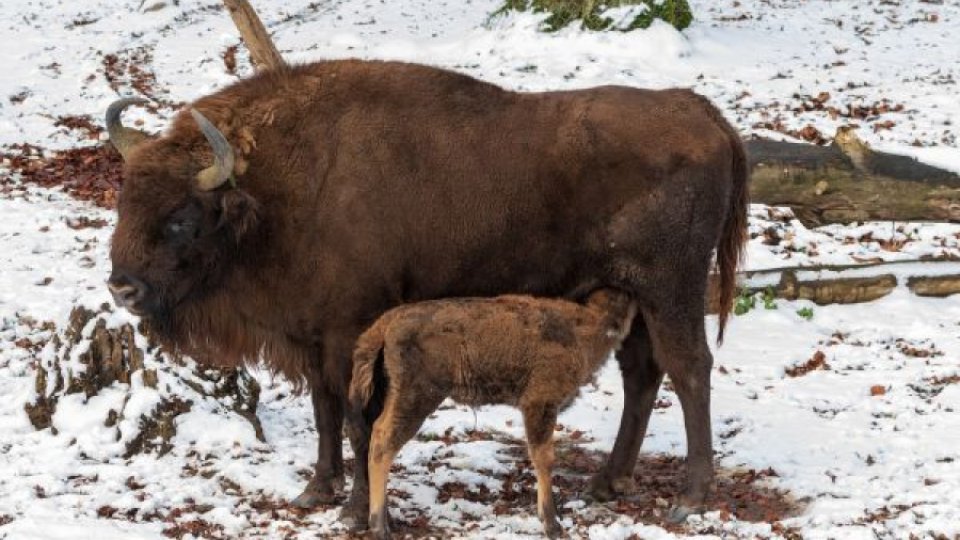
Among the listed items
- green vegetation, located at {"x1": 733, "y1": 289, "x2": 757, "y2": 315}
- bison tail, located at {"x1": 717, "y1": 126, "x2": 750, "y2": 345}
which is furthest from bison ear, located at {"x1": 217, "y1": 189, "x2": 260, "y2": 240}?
green vegetation, located at {"x1": 733, "y1": 289, "x2": 757, "y2": 315}

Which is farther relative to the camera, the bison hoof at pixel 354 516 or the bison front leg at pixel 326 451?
the bison front leg at pixel 326 451

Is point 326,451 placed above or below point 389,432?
below

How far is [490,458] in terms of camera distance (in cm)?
714

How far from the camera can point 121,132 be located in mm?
6633

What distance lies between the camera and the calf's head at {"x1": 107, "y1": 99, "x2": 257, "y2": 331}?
20.0ft

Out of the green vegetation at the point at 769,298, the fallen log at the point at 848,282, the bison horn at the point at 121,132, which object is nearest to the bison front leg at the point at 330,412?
the bison horn at the point at 121,132

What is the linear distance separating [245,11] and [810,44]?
11551mm

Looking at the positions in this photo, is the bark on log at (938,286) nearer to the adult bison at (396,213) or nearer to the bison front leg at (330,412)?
the adult bison at (396,213)

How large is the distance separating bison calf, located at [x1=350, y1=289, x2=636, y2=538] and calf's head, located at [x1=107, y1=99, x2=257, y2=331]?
100 centimetres

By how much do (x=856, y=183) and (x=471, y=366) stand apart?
5163 millimetres

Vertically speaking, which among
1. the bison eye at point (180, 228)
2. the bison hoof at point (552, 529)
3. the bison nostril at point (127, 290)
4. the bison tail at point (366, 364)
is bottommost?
the bison hoof at point (552, 529)

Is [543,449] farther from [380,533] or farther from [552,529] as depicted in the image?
[380,533]

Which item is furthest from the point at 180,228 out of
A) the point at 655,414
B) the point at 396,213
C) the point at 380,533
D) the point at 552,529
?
the point at 655,414

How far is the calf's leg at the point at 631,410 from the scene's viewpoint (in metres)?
6.70
